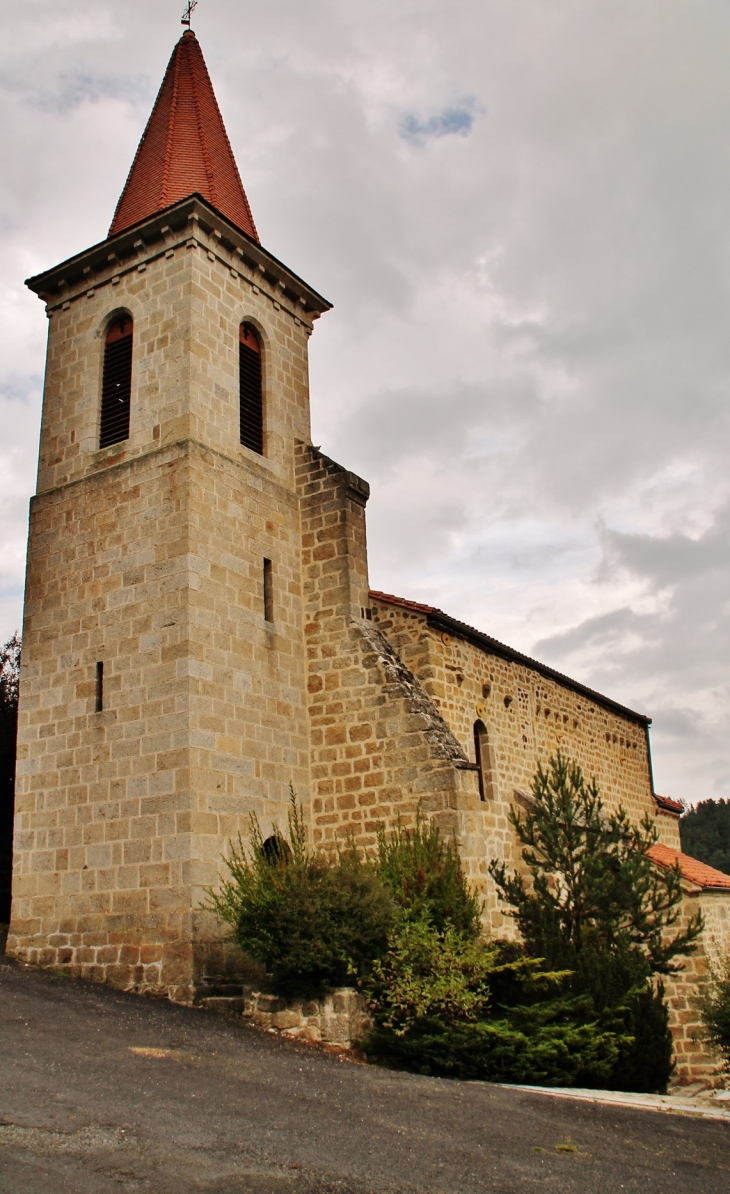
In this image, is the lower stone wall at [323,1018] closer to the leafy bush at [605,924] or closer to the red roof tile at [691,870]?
the leafy bush at [605,924]

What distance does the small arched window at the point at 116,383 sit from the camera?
15.0 meters

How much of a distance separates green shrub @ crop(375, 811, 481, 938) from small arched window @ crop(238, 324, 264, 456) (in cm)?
682

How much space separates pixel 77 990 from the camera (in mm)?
11539

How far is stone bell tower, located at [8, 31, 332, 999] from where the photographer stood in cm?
1230

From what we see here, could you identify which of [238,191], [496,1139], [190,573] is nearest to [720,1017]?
[496,1139]

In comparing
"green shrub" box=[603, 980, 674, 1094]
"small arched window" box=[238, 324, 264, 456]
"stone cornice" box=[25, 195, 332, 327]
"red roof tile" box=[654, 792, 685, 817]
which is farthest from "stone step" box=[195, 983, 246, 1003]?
"red roof tile" box=[654, 792, 685, 817]

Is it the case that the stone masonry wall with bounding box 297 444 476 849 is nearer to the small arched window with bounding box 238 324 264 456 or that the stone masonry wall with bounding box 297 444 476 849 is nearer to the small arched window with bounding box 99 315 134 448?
the small arched window with bounding box 238 324 264 456

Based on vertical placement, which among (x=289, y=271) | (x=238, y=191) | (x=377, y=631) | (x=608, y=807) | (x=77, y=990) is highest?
(x=238, y=191)

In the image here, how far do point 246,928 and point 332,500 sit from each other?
23.7ft

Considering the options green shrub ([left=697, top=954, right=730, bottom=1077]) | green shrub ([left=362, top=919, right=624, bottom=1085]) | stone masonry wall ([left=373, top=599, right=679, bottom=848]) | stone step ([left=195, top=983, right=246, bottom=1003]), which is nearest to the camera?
green shrub ([left=362, top=919, right=624, bottom=1085])

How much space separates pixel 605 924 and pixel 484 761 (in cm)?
477

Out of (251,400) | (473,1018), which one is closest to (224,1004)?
(473,1018)

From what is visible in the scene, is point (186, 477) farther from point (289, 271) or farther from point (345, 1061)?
point (345, 1061)

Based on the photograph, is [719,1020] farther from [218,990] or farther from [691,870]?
[218,990]
